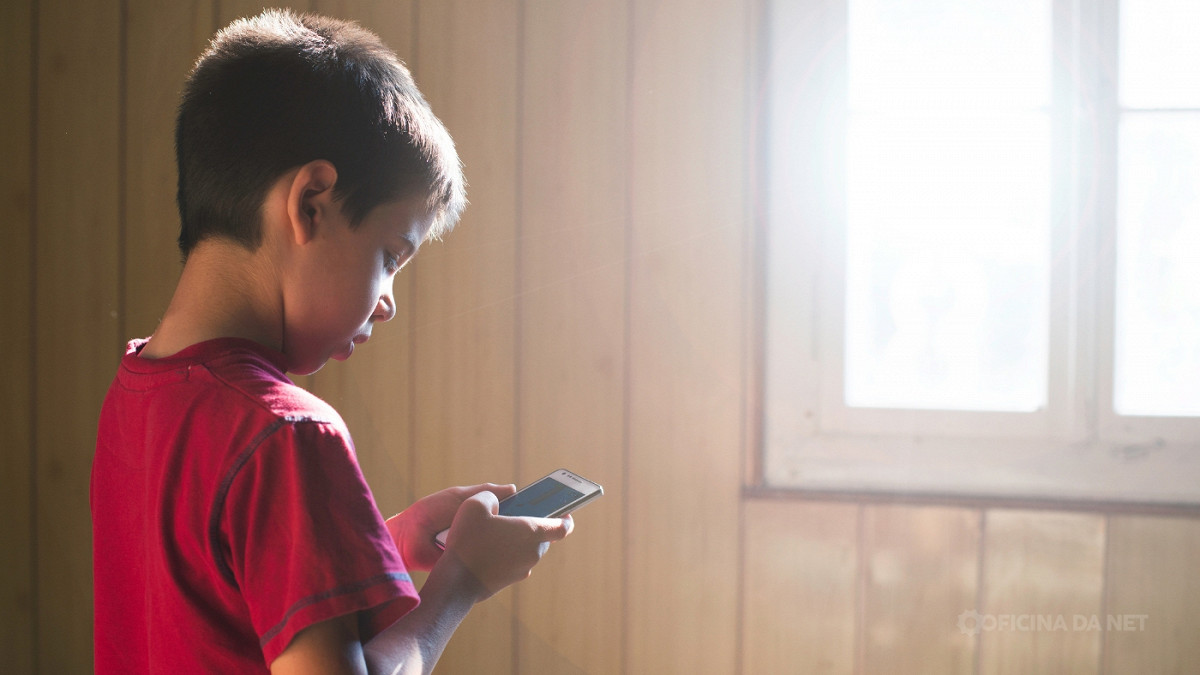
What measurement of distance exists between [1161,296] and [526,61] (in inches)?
37.2

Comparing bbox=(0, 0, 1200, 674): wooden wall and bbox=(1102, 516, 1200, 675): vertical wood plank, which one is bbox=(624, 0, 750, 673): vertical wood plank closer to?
bbox=(0, 0, 1200, 674): wooden wall

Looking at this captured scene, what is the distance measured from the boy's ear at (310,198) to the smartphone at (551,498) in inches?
13.6

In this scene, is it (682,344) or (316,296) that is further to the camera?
(682,344)

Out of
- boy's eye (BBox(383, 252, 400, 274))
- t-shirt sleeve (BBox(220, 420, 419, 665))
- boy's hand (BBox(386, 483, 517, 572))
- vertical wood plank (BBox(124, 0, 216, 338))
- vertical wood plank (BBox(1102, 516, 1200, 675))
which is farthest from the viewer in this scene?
vertical wood plank (BBox(124, 0, 216, 338))

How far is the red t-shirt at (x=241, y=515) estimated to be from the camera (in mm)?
408

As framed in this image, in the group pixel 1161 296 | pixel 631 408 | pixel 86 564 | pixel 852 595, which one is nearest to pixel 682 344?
pixel 631 408

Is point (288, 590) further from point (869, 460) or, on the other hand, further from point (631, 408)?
point (869, 460)

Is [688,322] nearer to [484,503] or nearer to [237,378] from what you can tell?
[484,503]

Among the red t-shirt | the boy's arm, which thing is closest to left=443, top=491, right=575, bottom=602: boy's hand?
the boy's arm

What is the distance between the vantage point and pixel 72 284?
1.21 m

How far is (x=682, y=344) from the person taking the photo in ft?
3.64

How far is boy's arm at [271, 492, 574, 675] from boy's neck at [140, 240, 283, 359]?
0.63 feet

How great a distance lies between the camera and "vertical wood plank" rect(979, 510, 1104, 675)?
1063 mm

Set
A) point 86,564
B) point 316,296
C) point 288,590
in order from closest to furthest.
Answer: point 288,590, point 316,296, point 86,564
